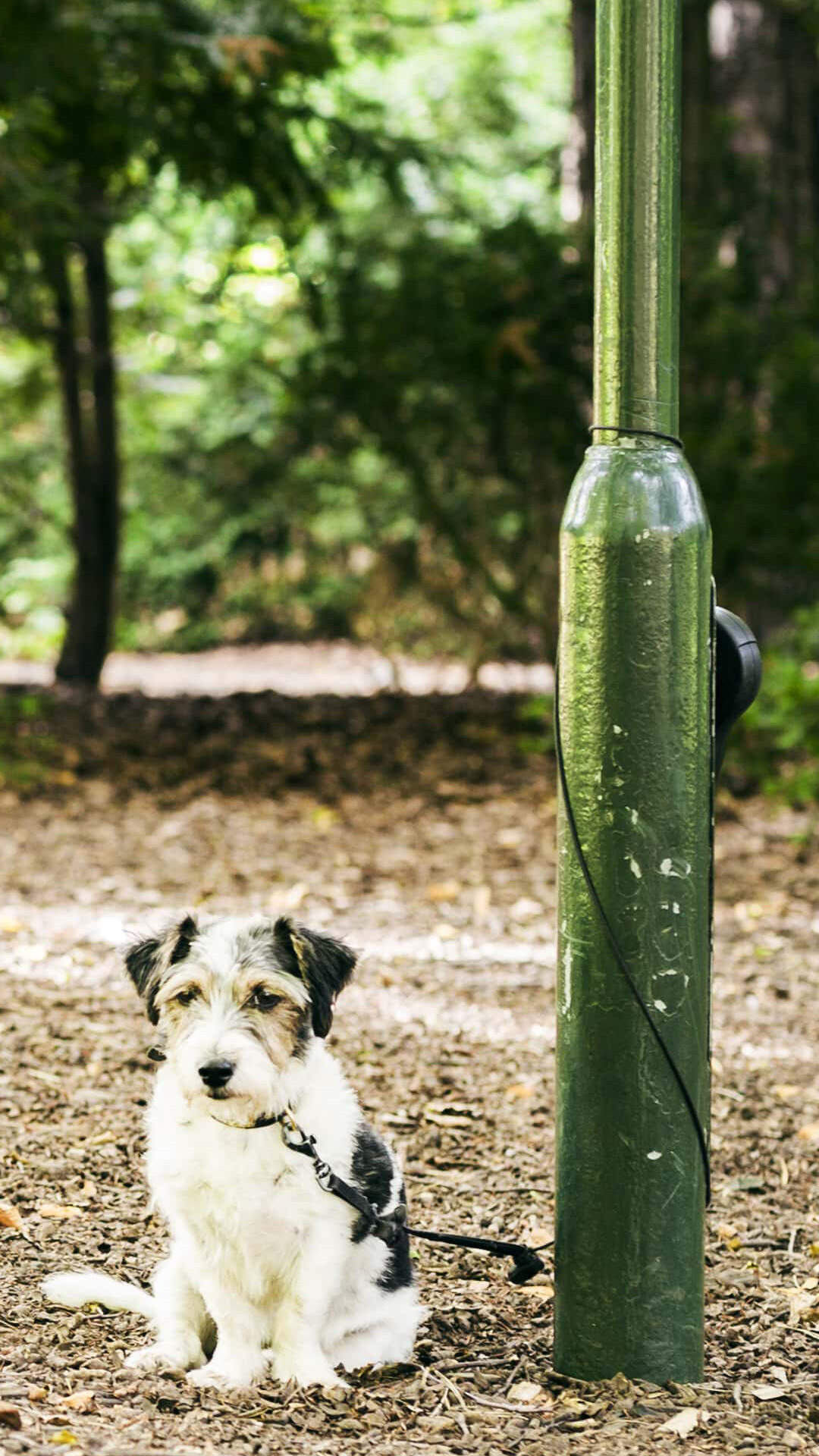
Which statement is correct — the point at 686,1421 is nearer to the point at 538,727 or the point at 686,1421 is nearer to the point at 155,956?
the point at 155,956

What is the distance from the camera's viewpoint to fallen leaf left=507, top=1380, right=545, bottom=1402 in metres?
3.40

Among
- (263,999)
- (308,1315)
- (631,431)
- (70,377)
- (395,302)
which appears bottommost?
(308,1315)

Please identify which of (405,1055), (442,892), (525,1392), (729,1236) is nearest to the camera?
(525,1392)

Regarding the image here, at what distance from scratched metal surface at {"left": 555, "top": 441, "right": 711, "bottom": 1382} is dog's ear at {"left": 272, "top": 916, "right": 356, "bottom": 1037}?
46cm

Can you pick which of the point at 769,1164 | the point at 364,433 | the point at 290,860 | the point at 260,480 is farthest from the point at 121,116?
the point at 769,1164

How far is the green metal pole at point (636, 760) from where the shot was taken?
325 cm

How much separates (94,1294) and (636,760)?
170 centimetres

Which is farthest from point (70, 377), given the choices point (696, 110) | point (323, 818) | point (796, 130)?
point (796, 130)

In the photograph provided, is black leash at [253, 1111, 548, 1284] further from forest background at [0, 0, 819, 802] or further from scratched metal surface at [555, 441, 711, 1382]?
forest background at [0, 0, 819, 802]

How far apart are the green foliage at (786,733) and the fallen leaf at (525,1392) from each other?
685cm

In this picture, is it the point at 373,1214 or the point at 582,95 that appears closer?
the point at 373,1214

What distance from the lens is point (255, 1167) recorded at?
3.26m

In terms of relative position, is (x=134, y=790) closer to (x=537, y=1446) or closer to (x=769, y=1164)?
(x=769, y=1164)

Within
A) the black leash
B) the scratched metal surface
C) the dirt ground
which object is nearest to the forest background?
the dirt ground
